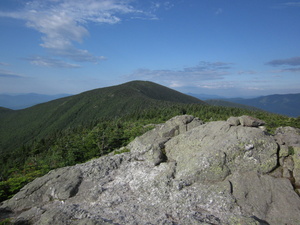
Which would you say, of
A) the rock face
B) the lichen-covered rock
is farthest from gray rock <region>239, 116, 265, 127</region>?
the lichen-covered rock

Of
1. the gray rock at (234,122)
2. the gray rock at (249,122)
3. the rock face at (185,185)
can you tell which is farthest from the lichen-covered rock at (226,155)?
the gray rock at (249,122)

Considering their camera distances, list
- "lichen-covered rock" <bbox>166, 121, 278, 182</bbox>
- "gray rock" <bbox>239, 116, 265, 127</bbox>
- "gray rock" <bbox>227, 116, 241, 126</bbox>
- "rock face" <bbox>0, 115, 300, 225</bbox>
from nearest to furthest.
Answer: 1. "rock face" <bbox>0, 115, 300, 225</bbox>
2. "lichen-covered rock" <bbox>166, 121, 278, 182</bbox>
3. "gray rock" <bbox>239, 116, 265, 127</bbox>
4. "gray rock" <bbox>227, 116, 241, 126</bbox>

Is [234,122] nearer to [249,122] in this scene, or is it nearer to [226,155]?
[249,122]

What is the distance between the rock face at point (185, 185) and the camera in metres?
11.0

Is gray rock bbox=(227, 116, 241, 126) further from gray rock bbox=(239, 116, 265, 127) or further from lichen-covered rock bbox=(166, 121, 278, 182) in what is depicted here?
lichen-covered rock bbox=(166, 121, 278, 182)

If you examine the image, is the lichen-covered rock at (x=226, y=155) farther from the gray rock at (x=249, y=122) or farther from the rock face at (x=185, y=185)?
the gray rock at (x=249, y=122)

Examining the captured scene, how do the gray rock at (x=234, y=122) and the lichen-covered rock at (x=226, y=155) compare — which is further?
the gray rock at (x=234, y=122)

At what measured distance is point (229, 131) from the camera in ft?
55.0

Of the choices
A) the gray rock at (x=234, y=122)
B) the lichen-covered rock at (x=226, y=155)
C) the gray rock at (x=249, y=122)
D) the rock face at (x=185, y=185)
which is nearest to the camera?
the rock face at (x=185, y=185)

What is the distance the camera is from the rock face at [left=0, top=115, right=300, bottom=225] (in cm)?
1097

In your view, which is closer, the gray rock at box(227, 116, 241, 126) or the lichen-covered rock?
the lichen-covered rock

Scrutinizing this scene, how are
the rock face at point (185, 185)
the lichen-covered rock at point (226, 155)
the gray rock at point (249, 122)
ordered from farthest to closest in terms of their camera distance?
the gray rock at point (249, 122) < the lichen-covered rock at point (226, 155) < the rock face at point (185, 185)

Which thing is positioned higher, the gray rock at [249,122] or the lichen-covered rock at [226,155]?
the gray rock at [249,122]

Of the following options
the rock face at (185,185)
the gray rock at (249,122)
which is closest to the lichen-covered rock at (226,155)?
the rock face at (185,185)
